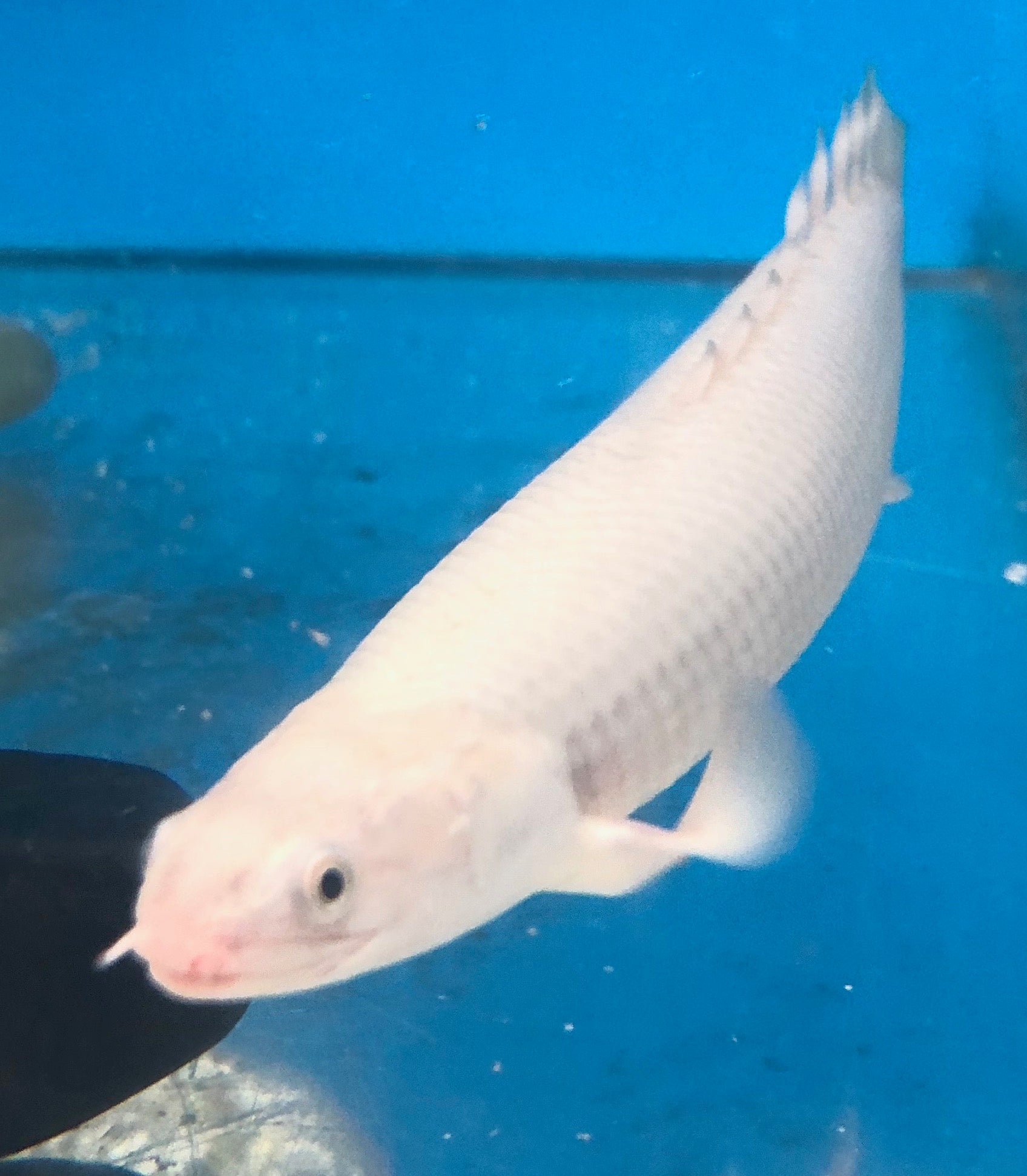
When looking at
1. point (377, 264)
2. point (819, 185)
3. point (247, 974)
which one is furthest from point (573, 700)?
point (377, 264)

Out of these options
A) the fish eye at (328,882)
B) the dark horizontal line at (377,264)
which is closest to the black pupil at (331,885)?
the fish eye at (328,882)

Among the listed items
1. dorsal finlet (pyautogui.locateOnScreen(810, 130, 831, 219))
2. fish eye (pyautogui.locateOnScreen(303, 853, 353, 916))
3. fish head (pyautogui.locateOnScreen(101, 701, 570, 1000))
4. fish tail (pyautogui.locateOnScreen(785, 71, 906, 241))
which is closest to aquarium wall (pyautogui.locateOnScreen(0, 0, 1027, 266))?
fish tail (pyautogui.locateOnScreen(785, 71, 906, 241))

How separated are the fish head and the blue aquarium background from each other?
0.52 m

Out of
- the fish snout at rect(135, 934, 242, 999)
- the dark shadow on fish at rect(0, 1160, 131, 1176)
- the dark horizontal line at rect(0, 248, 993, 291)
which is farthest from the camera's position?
the dark horizontal line at rect(0, 248, 993, 291)

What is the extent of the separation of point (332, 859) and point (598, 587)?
0.48 metres

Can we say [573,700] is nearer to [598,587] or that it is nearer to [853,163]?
[598,587]

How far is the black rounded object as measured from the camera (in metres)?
2.99

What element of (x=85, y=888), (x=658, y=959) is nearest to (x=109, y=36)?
(x=85, y=888)

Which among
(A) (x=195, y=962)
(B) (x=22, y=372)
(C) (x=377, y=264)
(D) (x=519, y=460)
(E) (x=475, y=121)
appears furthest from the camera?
(C) (x=377, y=264)

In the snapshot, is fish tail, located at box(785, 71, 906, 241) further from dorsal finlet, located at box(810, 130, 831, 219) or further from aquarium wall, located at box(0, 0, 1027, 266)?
aquarium wall, located at box(0, 0, 1027, 266)

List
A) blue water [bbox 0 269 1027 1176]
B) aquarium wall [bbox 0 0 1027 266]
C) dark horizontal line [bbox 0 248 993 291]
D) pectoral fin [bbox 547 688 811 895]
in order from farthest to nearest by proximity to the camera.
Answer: dark horizontal line [bbox 0 248 993 291] < aquarium wall [bbox 0 0 1027 266] < blue water [bbox 0 269 1027 1176] < pectoral fin [bbox 547 688 811 895]

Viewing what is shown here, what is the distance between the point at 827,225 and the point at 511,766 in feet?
4.54

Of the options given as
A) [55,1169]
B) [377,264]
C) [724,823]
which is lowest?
[55,1169]

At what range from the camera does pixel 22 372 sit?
10.1ft
